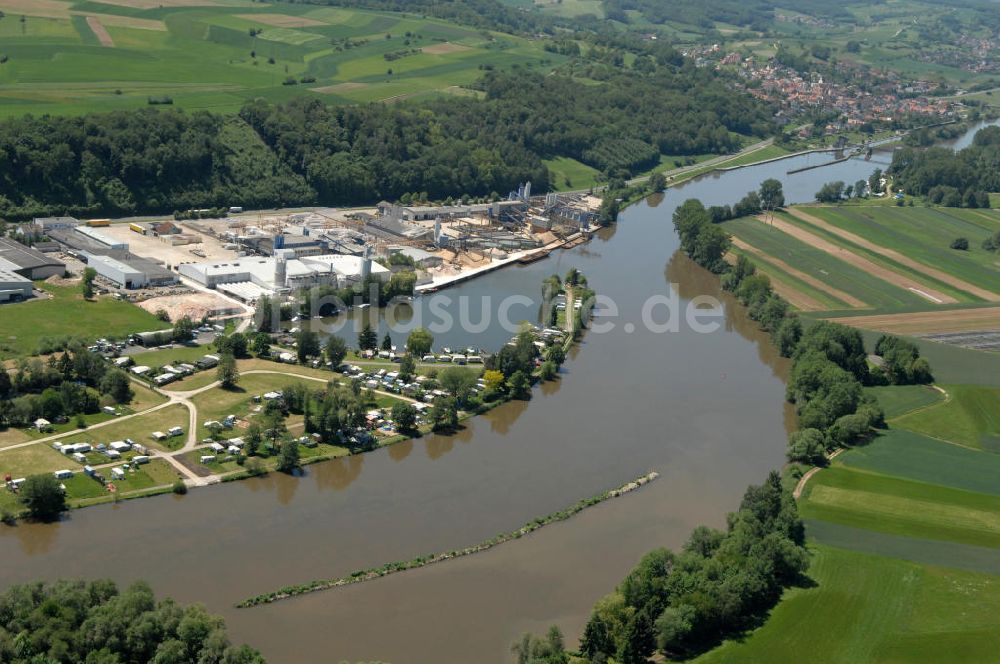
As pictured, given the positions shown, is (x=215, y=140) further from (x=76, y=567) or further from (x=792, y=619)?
(x=792, y=619)

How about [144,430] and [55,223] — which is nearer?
[144,430]

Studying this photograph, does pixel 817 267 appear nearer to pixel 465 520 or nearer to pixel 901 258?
pixel 901 258

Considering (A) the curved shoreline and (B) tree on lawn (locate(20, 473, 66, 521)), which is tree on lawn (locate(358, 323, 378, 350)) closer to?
(A) the curved shoreline

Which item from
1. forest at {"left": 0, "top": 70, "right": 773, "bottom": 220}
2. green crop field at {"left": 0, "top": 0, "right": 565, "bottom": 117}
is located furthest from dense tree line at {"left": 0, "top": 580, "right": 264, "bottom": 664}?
green crop field at {"left": 0, "top": 0, "right": 565, "bottom": 117}

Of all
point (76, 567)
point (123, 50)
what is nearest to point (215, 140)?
point (123, 50)

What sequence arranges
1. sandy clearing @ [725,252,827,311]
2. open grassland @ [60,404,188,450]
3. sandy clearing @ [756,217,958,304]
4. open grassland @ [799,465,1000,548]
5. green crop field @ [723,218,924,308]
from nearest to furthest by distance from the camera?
1. open grassland @ [799,465,1000,548]
2. open grassland @ [60,404,188,450]
3. sandy clearing @ [725,252,827,311]
4. green crop field @ [723,218,924,308]
5. sandy clearing @ [756,217,958,304]

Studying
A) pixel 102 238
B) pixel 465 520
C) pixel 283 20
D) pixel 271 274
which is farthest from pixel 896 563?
pixel 283 20
